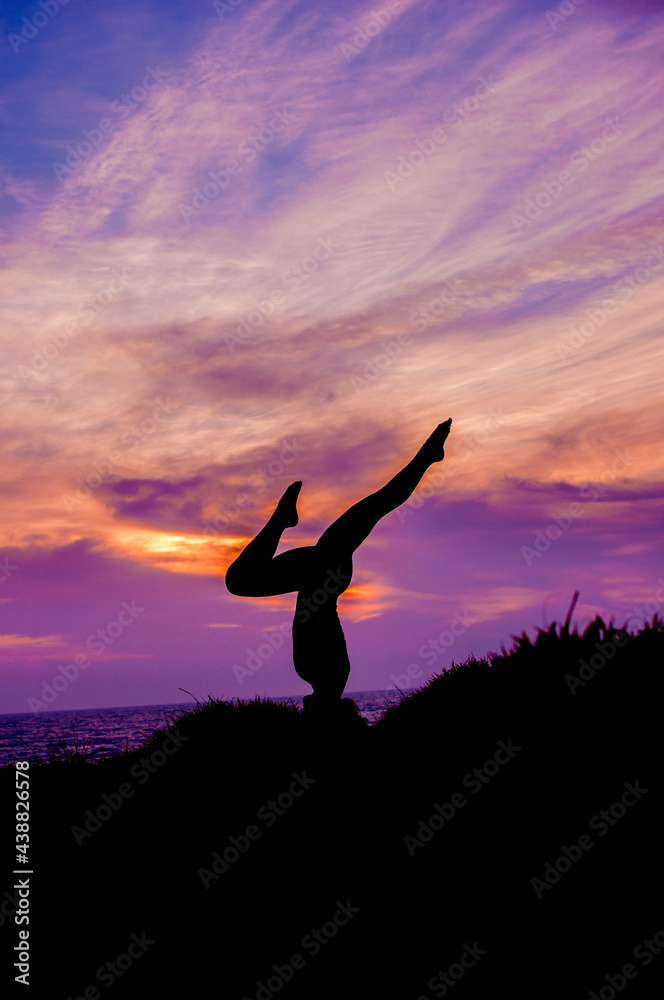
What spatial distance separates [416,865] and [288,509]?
4.01 m

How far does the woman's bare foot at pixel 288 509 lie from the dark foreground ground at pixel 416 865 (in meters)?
2.69

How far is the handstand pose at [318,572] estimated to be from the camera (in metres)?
7.92

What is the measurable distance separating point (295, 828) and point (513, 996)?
2.69m

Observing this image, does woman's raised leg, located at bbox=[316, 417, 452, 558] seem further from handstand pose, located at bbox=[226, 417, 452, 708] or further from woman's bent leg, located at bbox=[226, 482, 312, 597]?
woman's bent leg, located at bbox=[226, 482, 312, 597]

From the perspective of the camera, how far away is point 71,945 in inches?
235

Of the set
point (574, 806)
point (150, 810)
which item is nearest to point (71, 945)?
point (150, 810)

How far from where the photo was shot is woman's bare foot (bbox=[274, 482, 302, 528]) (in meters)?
8.23

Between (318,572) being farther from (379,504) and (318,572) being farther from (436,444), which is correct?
(436,444)

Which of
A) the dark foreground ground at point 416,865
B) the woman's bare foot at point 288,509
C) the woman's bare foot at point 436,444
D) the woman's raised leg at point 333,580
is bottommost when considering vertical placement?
the dark foreground ground at point 416,865

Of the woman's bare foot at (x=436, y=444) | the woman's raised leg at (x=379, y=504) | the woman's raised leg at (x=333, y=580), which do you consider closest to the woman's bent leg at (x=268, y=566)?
the woman's raised leg at (x=333, y=580)

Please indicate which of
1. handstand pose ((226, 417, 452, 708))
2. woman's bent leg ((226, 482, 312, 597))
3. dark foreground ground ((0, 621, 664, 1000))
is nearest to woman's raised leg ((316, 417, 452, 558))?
handstand pose ((226, 417, 452, 708))

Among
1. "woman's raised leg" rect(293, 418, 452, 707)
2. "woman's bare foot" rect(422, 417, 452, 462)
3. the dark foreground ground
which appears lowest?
the dark foreground ground

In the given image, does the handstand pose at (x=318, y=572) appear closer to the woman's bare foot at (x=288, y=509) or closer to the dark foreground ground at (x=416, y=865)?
the woman's bare foot at (x=288, y=509)

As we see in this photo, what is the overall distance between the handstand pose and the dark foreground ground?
1039 mm
